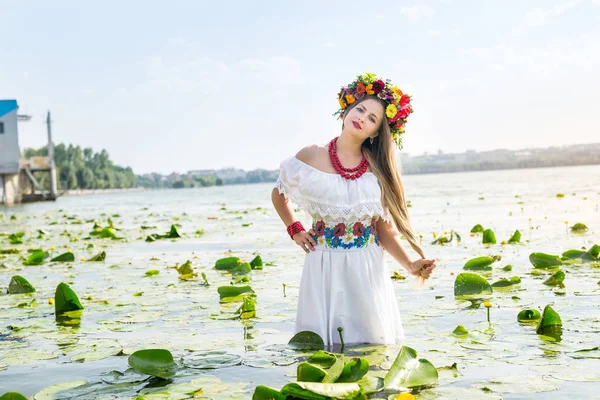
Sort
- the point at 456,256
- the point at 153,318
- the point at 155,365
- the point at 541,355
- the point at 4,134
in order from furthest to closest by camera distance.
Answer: the point at 4,134
the point at 456,256
the point at 153,318
the point at 541,355
the point at 155,365

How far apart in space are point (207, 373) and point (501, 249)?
5.50m

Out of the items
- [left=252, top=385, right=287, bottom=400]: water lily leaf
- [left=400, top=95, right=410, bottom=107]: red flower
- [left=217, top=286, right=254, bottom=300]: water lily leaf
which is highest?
[left=400, top=95, right=410, bottom=107]: red flower

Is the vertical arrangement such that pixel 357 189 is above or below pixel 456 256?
above

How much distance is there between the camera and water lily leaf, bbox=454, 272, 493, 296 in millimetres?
4918

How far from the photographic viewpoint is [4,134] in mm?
38844

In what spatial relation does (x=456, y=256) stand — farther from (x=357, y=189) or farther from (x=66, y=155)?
(x=66, y=155)

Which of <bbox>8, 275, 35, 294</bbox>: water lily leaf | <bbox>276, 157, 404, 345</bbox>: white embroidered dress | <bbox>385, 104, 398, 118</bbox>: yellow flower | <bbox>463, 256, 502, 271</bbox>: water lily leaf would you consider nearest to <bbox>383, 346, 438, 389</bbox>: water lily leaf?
<bbox>276, 157, 404, 345</bbox>: white embroidered dress

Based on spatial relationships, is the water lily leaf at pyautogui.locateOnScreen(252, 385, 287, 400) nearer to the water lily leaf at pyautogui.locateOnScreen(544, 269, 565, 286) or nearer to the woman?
the woman

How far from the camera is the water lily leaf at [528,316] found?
3992 millimetres

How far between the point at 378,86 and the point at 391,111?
161mm

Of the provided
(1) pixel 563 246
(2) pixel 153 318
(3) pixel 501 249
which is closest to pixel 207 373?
(2) pixel 153 318

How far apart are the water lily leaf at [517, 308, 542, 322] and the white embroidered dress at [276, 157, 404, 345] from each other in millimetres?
902

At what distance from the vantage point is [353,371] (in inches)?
108

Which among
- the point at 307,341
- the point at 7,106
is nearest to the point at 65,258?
the point at 307,341
